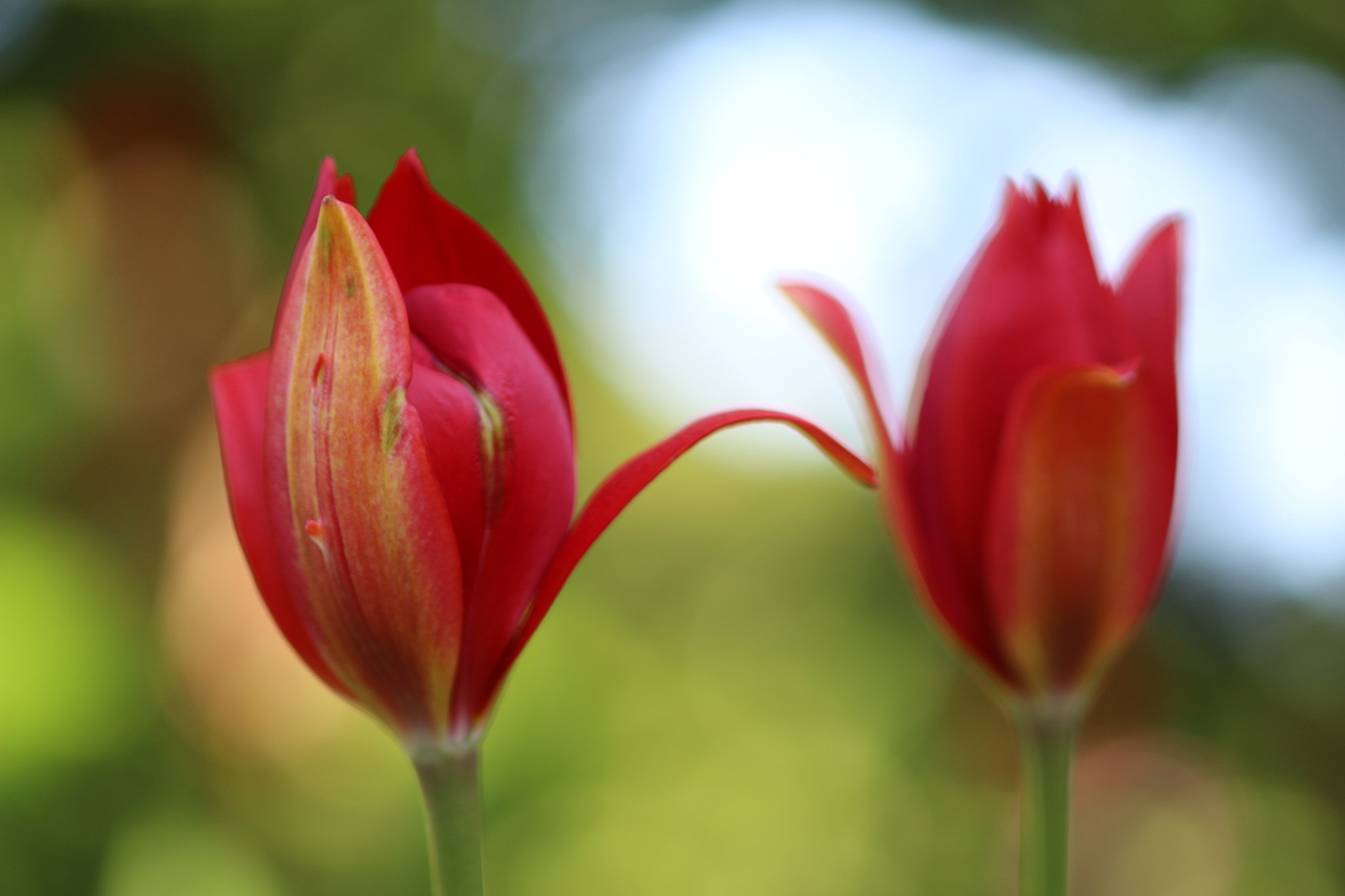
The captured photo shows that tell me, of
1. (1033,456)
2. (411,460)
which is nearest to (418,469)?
(411,460)

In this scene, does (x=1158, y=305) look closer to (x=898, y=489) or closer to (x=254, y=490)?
(x=898, y=489)

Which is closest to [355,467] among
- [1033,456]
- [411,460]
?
[411,460]

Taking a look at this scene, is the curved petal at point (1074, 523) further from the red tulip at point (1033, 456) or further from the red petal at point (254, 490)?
the red petal at point (254, 490)

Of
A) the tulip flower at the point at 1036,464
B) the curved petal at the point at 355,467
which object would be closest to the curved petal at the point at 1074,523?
the tulip flower at the point at 1036,464

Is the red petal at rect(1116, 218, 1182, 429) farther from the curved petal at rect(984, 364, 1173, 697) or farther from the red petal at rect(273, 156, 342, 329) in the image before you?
the red petal at rect(273, 156, 342, 329)
